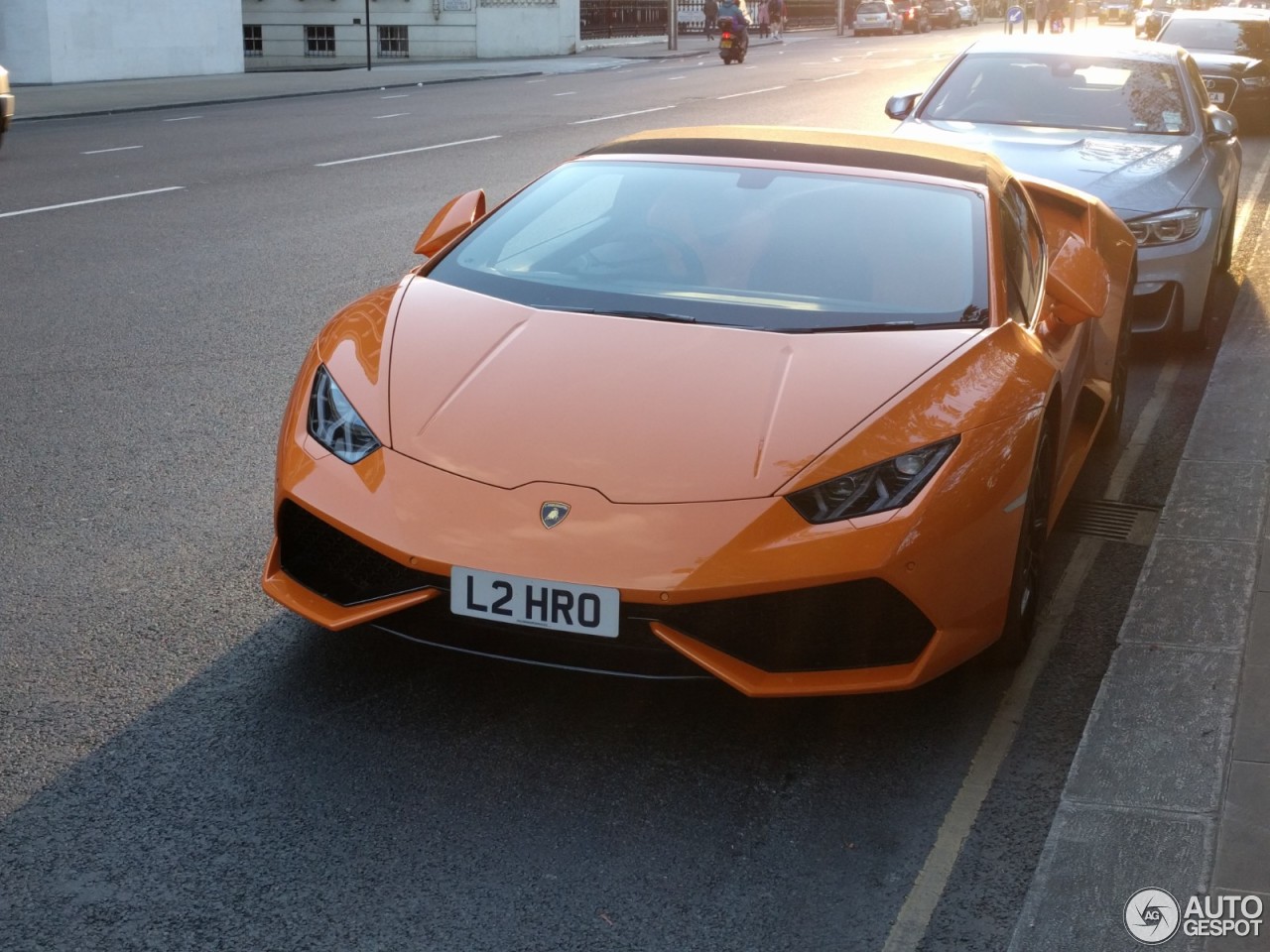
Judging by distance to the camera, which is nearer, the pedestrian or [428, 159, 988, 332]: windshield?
[428, 159, 988, 332]: windshield

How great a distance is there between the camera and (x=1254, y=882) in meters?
3.12

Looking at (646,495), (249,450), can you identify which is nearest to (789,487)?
(646,495)

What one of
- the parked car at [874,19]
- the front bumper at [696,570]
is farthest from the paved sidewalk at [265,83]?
the parked car at [874,19]

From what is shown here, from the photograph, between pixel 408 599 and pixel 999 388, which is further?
pixel 999 388

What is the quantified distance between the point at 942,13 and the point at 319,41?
1475 inches

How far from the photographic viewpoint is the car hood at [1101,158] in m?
8.04

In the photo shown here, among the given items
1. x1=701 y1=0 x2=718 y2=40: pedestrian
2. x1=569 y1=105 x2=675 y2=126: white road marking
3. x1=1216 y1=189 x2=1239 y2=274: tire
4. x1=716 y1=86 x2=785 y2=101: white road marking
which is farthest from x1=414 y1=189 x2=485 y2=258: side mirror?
x1=701 y1=0 x2=718 y2=40: pedestrian

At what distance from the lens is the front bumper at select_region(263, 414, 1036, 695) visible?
139 inches

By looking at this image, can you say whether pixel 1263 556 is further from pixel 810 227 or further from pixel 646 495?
pixel 646 495

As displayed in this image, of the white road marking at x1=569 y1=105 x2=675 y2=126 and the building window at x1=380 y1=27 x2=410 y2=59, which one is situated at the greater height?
the building window at x1=380 y1=27 x2=410 y2=59

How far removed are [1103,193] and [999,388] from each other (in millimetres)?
4310

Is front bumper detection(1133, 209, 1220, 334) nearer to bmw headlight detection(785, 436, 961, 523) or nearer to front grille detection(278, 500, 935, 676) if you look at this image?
bmw headlight detection(785, 436, 961, 523)

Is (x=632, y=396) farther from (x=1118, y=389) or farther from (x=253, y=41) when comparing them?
(x=253, y=41)

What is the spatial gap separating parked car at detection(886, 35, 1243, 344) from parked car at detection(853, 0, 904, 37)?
57.1 metres
